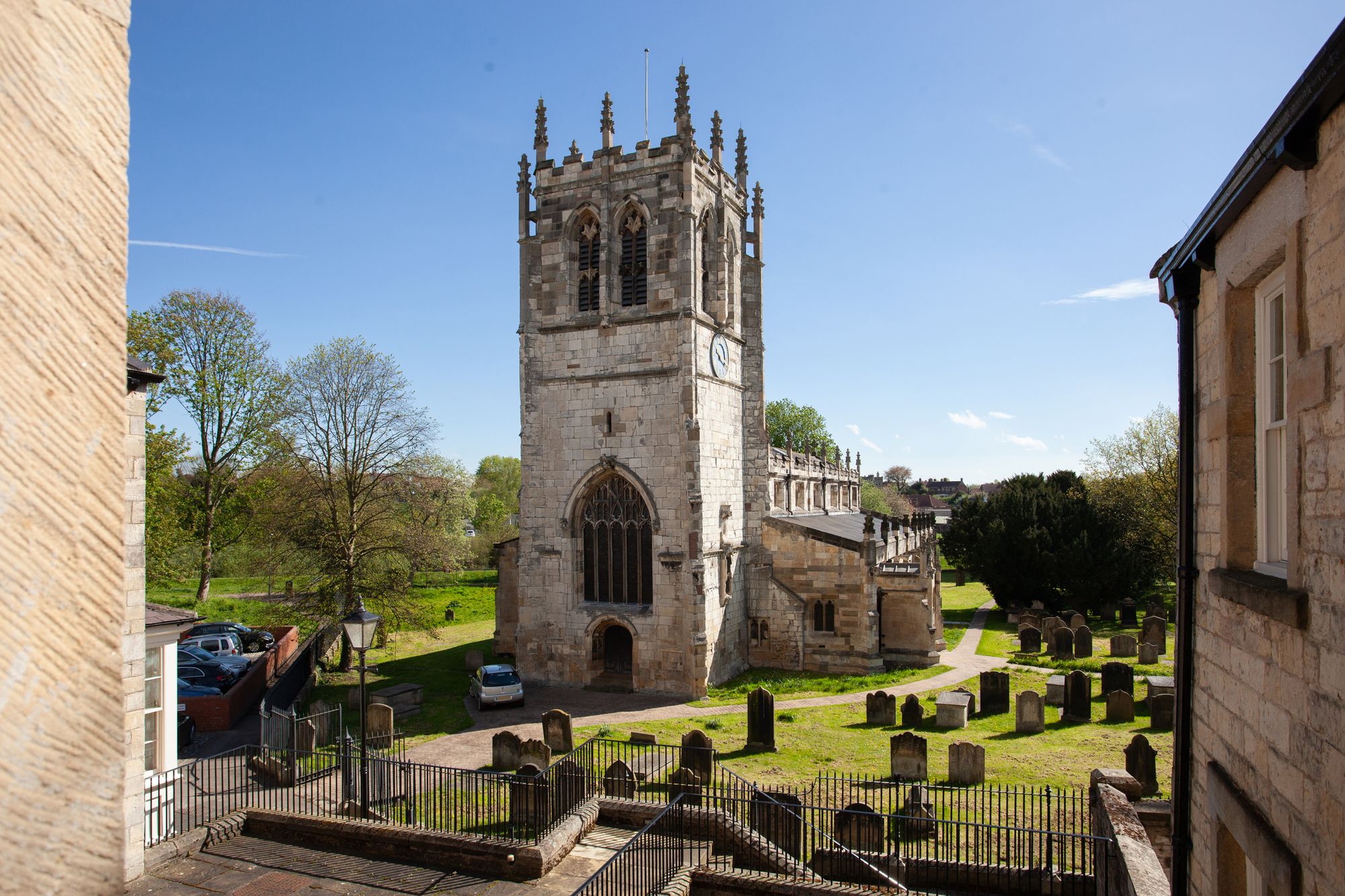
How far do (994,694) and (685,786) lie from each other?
1019cm

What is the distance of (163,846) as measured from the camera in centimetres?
966

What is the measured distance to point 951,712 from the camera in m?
18.6

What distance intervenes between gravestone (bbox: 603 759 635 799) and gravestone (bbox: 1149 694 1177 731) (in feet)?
37.8

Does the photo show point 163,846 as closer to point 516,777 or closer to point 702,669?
point 516,777

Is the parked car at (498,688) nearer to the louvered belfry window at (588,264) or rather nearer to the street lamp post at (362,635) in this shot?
the street lamp post at (362,635)

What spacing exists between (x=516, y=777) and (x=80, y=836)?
1143 cm

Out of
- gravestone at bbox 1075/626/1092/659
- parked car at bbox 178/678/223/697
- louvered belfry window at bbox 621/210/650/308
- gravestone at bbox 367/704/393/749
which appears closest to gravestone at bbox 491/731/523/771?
gravestone at bbox 367/704/393/749

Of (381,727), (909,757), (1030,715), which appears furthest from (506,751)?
(1030,715)

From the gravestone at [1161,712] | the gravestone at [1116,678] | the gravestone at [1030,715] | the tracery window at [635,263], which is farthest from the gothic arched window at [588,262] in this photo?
the gravestone at [1161,712]

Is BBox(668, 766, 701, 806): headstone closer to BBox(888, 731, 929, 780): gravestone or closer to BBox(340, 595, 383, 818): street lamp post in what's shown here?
BBox(888, 731, 929, 780): gravestone

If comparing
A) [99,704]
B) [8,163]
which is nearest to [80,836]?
[99,704]

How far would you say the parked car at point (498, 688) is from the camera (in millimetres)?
20344

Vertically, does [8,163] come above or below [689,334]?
below

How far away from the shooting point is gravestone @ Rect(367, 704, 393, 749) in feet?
55.1
